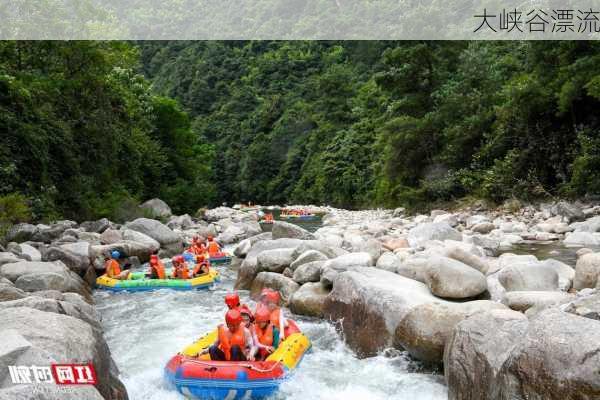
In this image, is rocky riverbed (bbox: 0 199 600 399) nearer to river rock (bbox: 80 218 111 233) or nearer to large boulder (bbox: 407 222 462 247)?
large boulder (bbox: 407 222 462 247)

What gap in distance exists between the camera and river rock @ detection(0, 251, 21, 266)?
34.4 ft

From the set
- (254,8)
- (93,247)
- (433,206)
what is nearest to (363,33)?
(254,8)

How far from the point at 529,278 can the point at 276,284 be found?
444 cm

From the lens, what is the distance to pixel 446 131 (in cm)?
2278

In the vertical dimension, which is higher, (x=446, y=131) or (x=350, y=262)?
(x=446, y=131)

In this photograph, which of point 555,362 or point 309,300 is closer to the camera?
point 555,362

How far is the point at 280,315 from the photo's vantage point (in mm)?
7102

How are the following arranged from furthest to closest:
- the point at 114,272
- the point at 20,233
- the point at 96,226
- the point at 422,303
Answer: the point at 96,226 → the point at 20,233 → the point at 114,272 → the point at 422,303

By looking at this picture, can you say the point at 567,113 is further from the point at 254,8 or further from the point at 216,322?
the point at 254,8

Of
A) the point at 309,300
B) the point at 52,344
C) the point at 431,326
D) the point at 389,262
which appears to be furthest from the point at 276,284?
the point at 52,344

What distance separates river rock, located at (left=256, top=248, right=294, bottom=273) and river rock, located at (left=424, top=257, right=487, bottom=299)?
399cm

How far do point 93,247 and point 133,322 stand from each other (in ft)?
17.5

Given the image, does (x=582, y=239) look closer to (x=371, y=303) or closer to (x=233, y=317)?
(x=371, y=303)

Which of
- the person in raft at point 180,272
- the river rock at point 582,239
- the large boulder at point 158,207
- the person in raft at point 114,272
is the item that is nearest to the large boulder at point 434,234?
the river rock at point 582,239
